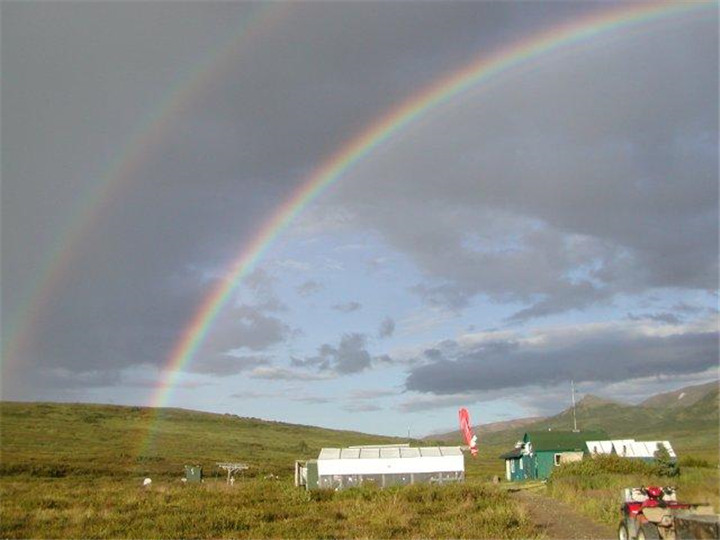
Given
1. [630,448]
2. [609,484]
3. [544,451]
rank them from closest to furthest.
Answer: [609,484], [544,451], [630,448]

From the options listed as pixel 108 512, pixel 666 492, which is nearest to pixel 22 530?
pixel 108 512

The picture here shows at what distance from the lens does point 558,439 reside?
58.8 meters

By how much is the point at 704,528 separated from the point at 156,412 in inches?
7145

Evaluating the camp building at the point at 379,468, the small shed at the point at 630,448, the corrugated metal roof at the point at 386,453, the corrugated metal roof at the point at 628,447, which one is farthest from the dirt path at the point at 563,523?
the corrugated metal roof at the point at 628,447

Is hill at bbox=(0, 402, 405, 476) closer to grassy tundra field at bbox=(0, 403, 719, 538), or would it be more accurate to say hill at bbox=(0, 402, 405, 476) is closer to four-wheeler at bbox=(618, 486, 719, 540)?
grassy tundra field at bbox=(0, 403, 719, 538)

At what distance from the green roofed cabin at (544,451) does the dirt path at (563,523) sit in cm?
3030

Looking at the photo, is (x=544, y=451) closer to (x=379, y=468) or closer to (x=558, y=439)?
(x=558, y=439)

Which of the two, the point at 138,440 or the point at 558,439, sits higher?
the point at 138,440

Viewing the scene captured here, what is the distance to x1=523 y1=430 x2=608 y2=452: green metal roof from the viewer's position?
188ft

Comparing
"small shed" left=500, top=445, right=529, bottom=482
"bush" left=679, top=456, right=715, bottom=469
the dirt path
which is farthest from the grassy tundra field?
"small shed" left=500, top=445, right=529, bottom=482

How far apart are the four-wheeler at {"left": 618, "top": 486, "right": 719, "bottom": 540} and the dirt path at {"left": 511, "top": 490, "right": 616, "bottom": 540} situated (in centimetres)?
189

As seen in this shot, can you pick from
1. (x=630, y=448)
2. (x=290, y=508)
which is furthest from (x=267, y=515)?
(x=630, y=448)

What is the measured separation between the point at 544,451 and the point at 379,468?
1925 centimetres

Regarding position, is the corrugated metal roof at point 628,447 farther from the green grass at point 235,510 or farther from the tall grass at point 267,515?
the tall grass at point 267,515
